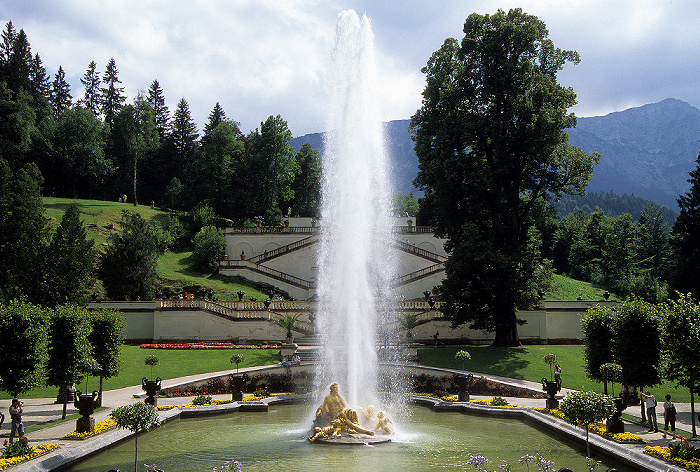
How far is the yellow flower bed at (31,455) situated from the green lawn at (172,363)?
467 inches

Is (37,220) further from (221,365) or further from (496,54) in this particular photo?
(496,54)

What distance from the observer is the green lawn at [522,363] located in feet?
90.4

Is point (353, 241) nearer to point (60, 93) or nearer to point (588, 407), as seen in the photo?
point (588, 407)

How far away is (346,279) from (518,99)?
19.5 m

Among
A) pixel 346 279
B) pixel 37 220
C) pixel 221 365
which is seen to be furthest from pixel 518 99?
pixel 37 220

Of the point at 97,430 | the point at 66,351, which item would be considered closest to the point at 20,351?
the point at 66,351

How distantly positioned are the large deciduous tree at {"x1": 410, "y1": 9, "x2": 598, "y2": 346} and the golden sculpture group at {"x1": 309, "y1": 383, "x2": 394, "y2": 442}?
17.5 metres

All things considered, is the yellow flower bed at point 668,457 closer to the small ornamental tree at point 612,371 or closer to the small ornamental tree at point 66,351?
the small ornamental tree at point 612,371

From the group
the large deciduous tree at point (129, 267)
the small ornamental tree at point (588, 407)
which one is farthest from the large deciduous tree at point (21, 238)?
the small ornamental tree at point (588, 407)

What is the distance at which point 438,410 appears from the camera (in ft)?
77.6

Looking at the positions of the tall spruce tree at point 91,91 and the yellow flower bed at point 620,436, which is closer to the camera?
the yellow flower bed at point 620,436

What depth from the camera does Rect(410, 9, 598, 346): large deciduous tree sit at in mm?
34781

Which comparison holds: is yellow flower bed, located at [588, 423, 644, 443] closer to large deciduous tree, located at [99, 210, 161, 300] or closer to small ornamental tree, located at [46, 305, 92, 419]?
small ornamental tree, located at [46, 305, 92, 419]

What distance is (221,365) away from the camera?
31.6m
